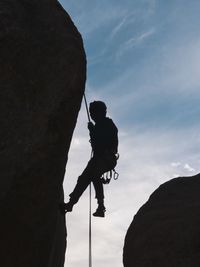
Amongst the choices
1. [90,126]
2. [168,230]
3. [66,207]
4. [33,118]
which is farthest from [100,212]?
[168,230]

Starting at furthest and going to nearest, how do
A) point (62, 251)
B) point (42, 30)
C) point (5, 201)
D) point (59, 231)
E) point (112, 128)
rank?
1. point (62, 251)
2. point (59, 231)
3. point (112, 128)
4. point (42, 30)
5. point (5, 201)

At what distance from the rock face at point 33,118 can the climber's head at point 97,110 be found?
1861 mm

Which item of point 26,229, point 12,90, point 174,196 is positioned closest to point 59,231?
point 26,229

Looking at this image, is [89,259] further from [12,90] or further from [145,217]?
[145,217]

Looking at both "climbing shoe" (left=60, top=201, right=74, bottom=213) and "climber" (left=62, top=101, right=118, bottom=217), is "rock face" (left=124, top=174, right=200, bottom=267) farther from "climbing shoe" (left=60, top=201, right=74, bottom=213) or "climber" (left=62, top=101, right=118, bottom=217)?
"climbing shoe" (left=60, top=201, right=74, bottom=213)

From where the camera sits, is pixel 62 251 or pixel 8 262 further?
pixel 62 251

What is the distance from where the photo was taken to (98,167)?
10.2m

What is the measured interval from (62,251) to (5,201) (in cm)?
519

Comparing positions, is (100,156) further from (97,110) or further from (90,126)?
(97,110)

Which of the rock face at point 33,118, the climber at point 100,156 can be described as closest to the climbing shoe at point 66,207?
the climber at point 100,156

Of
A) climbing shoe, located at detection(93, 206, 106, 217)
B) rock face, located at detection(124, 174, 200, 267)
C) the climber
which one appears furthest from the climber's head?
rock face, located at detection(124, 174, 200, 267)

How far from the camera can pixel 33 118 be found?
301 inches

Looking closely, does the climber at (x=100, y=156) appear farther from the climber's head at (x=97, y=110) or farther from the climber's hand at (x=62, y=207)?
the climber's hand at (x=62, y=207)

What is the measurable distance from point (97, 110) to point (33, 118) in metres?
3.06
